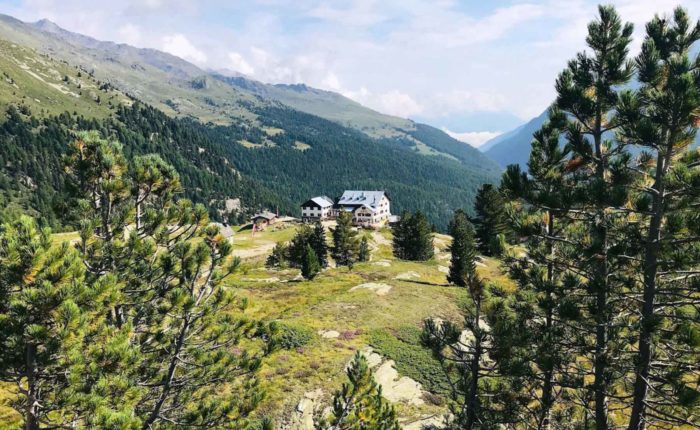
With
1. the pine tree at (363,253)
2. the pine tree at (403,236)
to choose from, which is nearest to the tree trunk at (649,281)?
the pine tree at (363,253)

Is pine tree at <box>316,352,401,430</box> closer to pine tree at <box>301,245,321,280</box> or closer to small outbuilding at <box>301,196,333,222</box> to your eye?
pine tree at <box>301,245,321,280</box>

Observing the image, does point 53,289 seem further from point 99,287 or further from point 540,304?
point 540,304

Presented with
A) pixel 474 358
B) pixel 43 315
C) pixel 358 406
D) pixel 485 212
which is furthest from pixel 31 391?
pixel 485 212

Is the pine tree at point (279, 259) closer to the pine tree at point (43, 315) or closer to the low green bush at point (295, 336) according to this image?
the low green bush at point (295, 336)

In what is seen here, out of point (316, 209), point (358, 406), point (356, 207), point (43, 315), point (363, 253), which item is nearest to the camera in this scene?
point (43, 315)

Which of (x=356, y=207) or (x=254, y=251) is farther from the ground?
(x=356, y=207)

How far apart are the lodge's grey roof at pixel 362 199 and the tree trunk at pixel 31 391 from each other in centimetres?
14464

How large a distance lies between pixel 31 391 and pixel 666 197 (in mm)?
14974

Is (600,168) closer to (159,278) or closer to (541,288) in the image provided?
(541,288)

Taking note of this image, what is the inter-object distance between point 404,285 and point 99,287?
1676 inches

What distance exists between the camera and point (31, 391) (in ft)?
25.8

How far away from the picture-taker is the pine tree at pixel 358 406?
13148mm

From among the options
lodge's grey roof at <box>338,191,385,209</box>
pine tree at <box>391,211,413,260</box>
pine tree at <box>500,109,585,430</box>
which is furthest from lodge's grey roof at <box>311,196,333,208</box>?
pine tree at <box>500,109,585,430</box>

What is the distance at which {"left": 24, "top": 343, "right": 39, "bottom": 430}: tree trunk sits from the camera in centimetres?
768
